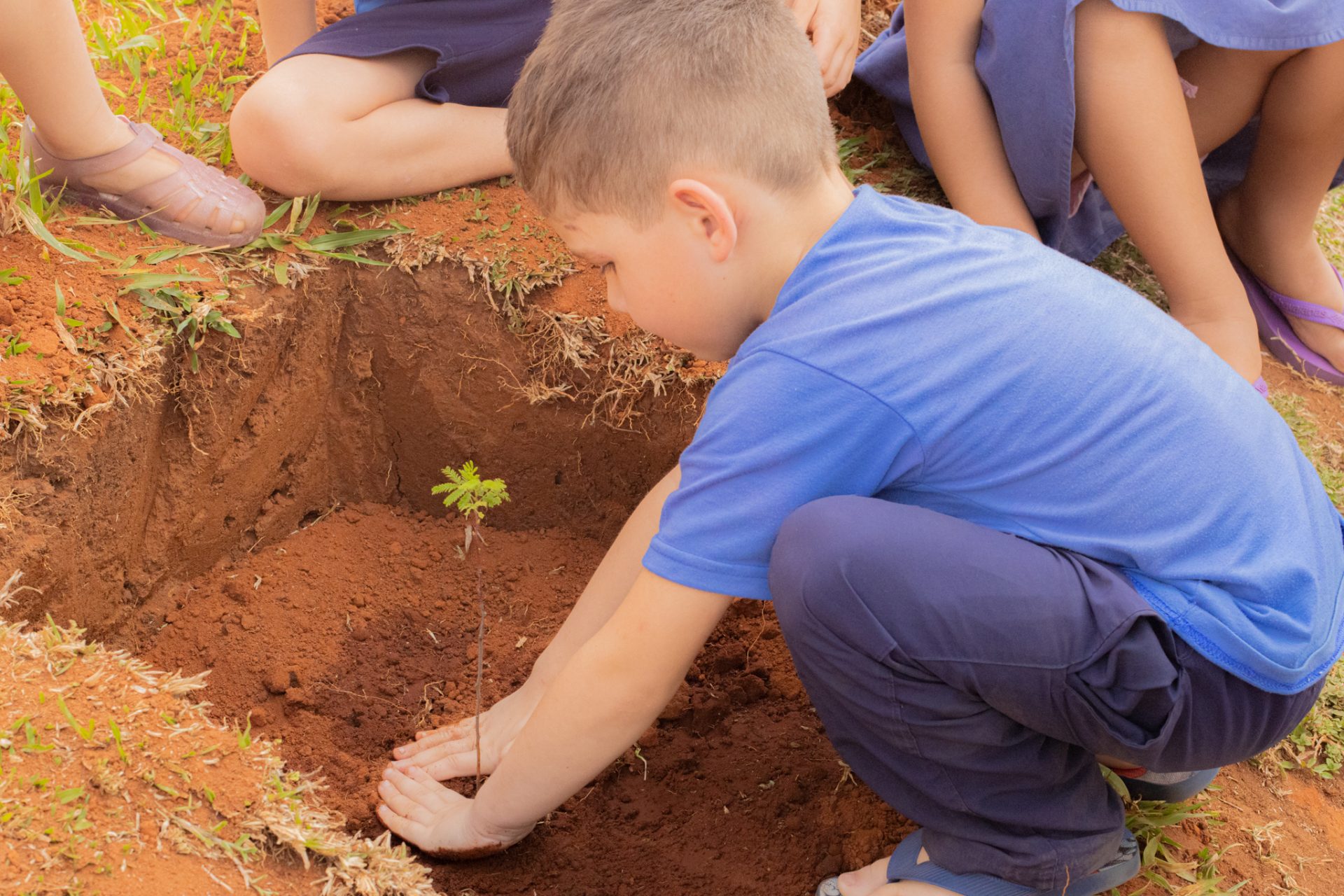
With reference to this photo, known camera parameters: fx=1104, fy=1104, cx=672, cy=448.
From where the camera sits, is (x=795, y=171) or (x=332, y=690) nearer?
(x=795, y=171)

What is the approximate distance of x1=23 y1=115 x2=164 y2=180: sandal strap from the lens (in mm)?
2152

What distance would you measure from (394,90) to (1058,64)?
1419 millimetres

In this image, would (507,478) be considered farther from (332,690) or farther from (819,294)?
(819,294)

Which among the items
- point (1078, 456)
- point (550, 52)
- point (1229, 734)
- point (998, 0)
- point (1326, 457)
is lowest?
point (1326, 457)

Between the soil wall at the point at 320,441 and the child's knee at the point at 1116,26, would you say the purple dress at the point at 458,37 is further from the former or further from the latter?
the child's knee at the point at 1116,26

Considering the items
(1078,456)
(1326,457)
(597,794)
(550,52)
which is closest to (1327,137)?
(1326,457)

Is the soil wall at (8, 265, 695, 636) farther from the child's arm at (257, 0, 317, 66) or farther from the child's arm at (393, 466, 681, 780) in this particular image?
the child's arm at (257, 0, 317, 66)

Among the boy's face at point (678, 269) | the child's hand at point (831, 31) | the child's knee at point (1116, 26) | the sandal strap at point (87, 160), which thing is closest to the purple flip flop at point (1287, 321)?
the child's knee at point (1116, 26)

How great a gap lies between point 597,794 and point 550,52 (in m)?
1.23

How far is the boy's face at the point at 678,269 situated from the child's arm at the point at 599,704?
34cm

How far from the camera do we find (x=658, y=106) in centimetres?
134

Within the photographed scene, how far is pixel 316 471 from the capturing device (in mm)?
2482

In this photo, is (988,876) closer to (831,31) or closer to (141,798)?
(141,798)

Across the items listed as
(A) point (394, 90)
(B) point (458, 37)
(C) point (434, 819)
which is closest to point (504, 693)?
(C) point (434, 819)
